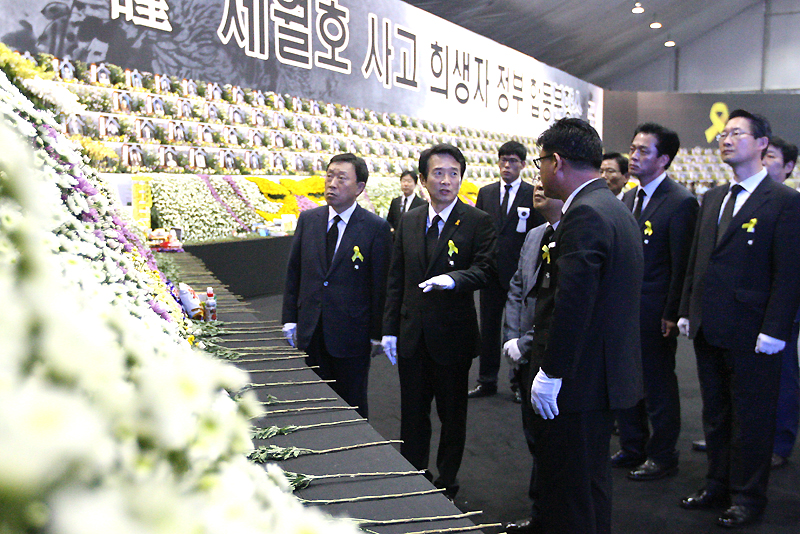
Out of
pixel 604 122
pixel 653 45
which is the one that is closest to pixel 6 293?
pixel 604 122

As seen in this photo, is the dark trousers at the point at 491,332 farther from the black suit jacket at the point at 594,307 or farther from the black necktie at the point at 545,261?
the black suit jacket at the point at 594,307

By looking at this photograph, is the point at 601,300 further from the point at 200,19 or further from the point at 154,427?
the point at 200,19

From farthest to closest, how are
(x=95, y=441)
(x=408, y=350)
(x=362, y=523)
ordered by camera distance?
1. (x=408, y=350)
2. (x=362, y=523)
3. (x=95, y=441)

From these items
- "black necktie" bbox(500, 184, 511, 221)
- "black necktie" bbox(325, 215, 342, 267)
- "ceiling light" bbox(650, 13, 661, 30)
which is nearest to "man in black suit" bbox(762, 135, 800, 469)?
"black necktie" bbox(500, 184, 511, 221)

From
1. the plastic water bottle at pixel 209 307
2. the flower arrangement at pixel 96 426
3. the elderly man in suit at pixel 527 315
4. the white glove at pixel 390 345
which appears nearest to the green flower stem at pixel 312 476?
the flower arrangement at pixel 96 426

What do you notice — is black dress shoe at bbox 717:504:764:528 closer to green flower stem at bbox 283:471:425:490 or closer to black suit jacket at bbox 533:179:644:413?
black suit jacket at bbox 533:179:644:413

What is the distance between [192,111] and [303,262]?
13.4 ft

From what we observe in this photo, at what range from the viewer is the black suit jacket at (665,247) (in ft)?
8.98

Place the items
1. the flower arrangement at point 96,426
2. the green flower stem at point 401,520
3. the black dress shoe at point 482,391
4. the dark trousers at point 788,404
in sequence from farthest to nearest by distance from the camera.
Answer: the black dress shoe at point 482,391
the dark trousers at point 788,404
the green flower stem at point 401,520
the flower arrangement at point 96,426

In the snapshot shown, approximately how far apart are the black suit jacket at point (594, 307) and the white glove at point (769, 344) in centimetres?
72

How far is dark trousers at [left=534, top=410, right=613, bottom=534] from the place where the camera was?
1753 millimetres

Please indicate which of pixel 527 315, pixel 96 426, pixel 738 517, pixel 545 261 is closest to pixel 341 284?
pixel 527 315

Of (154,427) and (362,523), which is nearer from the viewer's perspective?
(154,427)

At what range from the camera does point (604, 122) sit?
49.2ft
